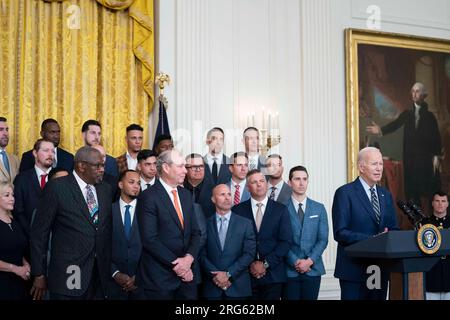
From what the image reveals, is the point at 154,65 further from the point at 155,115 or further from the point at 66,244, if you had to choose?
the point at 66,244

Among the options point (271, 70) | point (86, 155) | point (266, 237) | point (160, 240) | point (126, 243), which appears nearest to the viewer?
point (86, 155)

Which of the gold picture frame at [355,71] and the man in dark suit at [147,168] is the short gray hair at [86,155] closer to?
the man in dark suit at [147,168]

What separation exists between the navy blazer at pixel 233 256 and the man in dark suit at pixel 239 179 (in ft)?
3.57

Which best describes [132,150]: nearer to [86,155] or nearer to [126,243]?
[126,243]

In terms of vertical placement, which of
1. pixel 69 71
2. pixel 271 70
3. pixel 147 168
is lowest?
pixel 147 168

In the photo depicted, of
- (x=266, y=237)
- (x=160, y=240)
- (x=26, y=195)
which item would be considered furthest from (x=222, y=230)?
(x=26, y=195)

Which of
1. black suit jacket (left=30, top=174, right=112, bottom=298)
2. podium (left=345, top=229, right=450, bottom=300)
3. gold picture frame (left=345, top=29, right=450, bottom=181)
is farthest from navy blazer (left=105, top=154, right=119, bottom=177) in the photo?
gold picture frame (left=345, top=29, right=450, bottom=181)

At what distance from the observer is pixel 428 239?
5207mm

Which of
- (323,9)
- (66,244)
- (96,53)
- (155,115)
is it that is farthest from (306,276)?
(323,9)

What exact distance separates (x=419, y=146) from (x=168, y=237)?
693cm

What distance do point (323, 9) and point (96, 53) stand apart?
3.90m

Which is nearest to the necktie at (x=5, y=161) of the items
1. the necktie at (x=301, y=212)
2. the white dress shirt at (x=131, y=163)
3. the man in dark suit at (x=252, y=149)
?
the white dress shirt at (x=131, y=163)

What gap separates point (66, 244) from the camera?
222 inches

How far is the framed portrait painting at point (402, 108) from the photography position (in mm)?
11203
